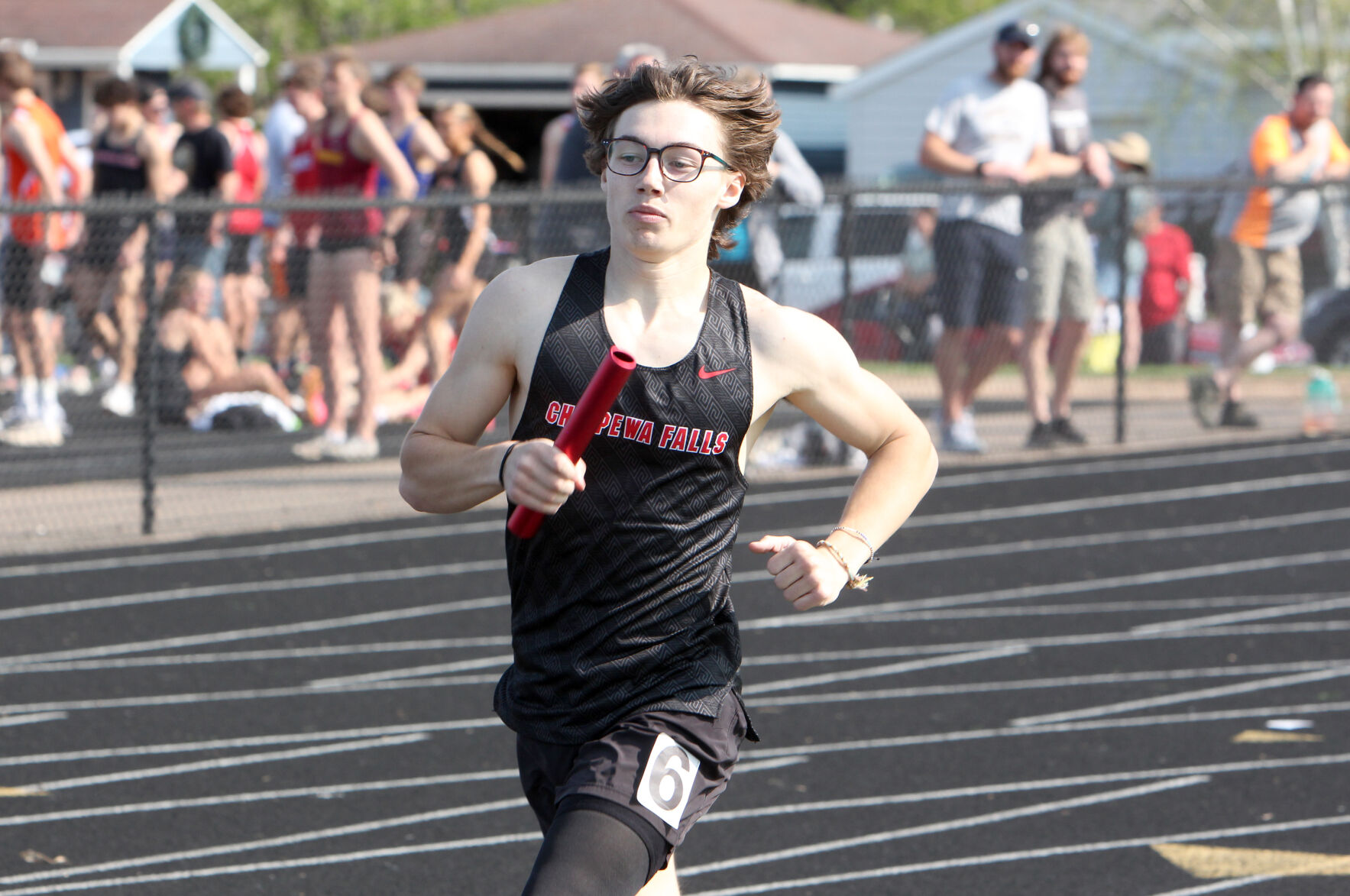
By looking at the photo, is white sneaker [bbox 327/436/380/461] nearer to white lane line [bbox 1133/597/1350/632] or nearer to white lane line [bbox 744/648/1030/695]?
white lane line [bbox 744/648/1030/695]

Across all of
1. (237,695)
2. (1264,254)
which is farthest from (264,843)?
(1264,254)

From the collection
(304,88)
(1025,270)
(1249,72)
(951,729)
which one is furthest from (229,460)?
(1249,72)

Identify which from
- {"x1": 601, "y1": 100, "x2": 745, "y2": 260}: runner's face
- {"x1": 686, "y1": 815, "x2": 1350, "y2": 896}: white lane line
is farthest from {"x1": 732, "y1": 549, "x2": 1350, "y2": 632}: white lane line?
{"x1": 601, "y1": 100, "x2": 745, "y2": 260}: runner's face

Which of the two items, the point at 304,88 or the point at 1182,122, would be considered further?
the point at 1182,122

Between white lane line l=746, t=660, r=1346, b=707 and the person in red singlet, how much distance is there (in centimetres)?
451

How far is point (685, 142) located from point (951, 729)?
10.4 feet

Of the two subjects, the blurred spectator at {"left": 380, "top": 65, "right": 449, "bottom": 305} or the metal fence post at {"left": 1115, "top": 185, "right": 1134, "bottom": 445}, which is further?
the metal fence post at {"left": 1115, "top": 185, "right": 1134, "bottom": 445}

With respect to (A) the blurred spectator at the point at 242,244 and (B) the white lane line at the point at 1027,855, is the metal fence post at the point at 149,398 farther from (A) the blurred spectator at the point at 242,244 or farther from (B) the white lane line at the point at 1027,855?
(B) the white lane line at the point at 1027,855

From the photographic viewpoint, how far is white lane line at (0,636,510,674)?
639 cm

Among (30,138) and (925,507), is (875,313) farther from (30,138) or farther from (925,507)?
(30,138)

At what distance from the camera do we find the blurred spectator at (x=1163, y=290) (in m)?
11.9

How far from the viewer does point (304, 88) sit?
12.9 metres

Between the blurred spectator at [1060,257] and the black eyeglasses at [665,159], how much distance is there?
761 centimetres

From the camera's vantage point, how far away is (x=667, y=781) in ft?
9.82
